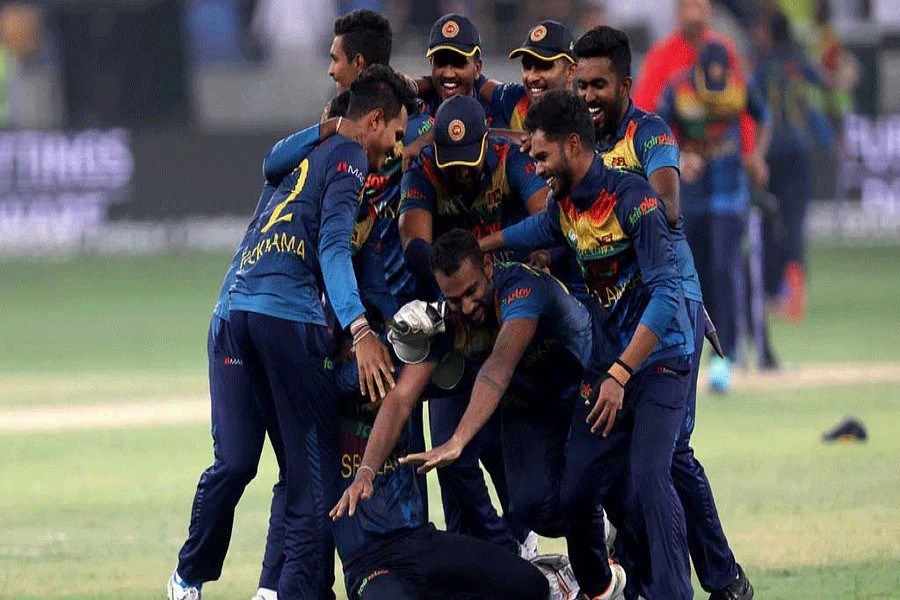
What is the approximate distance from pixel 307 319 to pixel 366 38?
1.53 meters

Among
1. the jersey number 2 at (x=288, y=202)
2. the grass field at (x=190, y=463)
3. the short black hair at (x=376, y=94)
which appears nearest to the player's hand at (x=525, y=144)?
the short black hair at (x=376, y=94)

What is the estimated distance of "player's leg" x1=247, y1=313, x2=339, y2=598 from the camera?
270 inches

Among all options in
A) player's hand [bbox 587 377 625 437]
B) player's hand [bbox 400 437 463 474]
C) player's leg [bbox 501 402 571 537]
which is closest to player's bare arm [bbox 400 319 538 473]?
player's hand [bbox 400 437 463 474]

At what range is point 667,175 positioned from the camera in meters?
7.30

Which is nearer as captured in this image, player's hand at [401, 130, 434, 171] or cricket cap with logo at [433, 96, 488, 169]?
cricket cap with logo at [433, 96, 488, 169]

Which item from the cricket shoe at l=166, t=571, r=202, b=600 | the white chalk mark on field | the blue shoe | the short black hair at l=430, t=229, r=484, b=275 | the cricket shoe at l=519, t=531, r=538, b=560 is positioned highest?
the short black hair at l=430, t=229, r=484, b=275

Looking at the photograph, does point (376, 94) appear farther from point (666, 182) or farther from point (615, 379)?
point (615, 379)

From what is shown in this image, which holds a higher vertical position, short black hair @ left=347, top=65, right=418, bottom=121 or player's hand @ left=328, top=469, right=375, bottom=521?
short black hair @ left=347, top=65, right=418, bottom=121

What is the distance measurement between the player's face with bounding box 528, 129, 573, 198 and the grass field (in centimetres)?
184

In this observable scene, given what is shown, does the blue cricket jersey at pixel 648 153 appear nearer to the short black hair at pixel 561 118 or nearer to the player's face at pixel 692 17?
the short black hair at pixel 561 118

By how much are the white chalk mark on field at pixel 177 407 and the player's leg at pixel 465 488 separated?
15.3ft

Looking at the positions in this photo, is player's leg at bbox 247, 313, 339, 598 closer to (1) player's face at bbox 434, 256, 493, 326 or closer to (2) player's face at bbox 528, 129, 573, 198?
(1) player's face at bbox 434, 256, 493, 326

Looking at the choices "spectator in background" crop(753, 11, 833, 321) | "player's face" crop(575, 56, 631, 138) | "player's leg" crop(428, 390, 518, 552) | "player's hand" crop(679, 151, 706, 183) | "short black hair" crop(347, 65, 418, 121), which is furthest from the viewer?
"spectator in background" crop(753, 11, 833, 321)

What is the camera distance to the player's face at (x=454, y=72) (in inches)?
309
